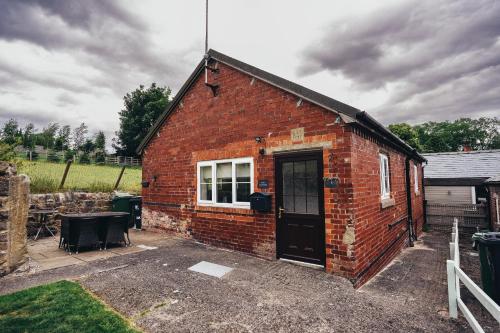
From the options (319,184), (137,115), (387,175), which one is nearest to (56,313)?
(319,184)

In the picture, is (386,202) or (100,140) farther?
(100,140)

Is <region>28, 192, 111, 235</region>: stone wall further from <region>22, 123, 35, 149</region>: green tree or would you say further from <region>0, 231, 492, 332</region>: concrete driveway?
<region>22, 123, 35, 149</region>: green tree

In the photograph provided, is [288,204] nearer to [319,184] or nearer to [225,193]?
[319,184]

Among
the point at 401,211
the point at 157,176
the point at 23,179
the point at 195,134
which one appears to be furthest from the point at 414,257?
the point at 23,179

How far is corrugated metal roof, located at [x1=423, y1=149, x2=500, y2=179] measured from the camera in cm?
1686

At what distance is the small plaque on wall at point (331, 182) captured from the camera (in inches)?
199

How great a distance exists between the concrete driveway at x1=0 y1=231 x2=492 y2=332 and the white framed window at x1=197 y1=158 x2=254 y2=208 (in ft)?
4.92

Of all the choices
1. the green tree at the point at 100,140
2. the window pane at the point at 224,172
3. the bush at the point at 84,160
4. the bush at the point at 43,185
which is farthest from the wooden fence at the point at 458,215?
the green tree at the point at 100,140

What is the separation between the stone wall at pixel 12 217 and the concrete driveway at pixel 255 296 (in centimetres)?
55

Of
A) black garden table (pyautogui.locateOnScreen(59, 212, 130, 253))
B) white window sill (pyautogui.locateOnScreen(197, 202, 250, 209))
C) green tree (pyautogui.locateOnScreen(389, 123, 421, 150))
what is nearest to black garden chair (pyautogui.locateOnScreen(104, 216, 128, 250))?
black garden table (pyautogui.locateOnScreen(59, 212, 130, 253))

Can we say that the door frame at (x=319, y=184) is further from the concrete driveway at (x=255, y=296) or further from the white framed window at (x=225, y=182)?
the white framed window at (x=225, y=182)

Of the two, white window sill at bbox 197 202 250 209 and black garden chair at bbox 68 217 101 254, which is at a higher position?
white window sill at bbox 197 202 250 209

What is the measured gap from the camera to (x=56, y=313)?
3.48 meters

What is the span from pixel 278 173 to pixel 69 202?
8084 millimetres
